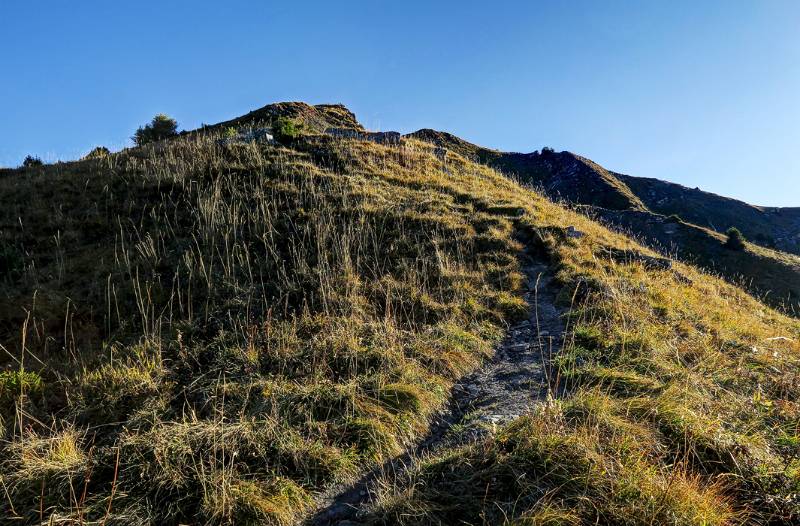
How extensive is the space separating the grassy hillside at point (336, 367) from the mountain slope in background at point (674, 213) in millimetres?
29247

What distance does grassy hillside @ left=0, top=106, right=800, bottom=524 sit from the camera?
3.18m

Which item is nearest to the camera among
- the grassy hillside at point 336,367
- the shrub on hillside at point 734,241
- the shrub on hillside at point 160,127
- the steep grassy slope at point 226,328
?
the grassy hillside at point 336,367

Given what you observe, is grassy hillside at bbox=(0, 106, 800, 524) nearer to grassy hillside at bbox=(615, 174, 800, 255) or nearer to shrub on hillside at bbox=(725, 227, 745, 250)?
shrub on hillside at bbox=(725, 227, 745, 250)

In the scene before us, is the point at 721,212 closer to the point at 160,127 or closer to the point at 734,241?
the point at 734,241

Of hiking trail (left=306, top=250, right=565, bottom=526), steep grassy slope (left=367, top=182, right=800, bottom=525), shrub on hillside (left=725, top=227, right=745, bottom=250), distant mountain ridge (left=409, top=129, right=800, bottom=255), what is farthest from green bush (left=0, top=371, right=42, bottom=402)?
distant mountain ridge (left=409, top=129, right=800, bottom=255)

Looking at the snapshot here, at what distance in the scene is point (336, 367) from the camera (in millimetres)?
5465

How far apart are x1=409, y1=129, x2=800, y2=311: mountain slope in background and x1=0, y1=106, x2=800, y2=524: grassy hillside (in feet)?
96.0

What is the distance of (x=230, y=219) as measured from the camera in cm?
927

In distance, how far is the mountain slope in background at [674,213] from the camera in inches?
1478

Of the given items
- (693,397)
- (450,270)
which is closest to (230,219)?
(450,270)

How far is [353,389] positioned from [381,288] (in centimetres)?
304

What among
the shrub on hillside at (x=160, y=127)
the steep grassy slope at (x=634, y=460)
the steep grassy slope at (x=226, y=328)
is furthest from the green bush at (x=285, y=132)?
the shrub on hillside at (x=160, y=127)

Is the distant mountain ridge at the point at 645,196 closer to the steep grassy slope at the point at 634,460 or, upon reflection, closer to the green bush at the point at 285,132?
the green bush at the point at 285,132

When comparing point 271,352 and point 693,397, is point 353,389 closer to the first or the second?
point 271,352
